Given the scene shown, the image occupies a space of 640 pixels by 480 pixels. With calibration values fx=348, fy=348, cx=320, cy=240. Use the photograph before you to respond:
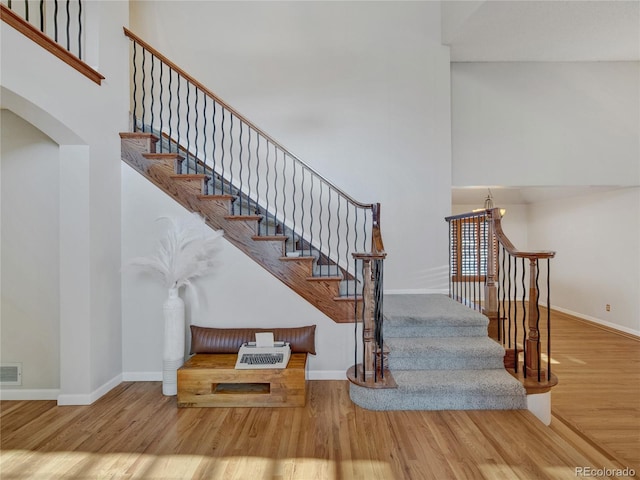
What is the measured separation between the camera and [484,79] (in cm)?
541

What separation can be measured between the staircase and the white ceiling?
3610 millimetres

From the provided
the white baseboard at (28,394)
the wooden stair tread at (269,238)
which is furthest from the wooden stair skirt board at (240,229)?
the white baseboard at (28,394)

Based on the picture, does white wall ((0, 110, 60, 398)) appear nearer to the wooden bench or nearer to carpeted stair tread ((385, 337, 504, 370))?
the wooden bench

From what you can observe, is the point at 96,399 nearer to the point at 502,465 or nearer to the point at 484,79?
the point at 502,465

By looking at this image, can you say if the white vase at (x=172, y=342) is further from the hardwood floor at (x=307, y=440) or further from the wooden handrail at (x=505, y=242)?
the wooden handrail at (x=505, y=242)

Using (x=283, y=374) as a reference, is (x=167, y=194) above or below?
above

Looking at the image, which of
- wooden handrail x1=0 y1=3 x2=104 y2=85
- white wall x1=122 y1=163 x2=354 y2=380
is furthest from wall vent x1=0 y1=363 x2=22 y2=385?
wooden handrail x1=0 y1=3 x2=104 y2=85

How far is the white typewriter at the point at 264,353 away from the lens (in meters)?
3.09

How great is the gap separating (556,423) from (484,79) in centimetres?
478

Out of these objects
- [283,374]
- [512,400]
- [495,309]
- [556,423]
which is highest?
[495,309]

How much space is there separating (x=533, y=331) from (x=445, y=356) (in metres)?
0.81

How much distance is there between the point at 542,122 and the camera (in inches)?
213

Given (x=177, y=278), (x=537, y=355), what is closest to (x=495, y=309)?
(x=537, y=355)

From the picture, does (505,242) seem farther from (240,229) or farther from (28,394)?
(28,394)
